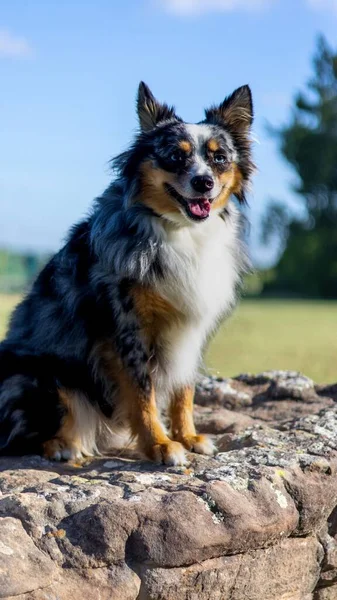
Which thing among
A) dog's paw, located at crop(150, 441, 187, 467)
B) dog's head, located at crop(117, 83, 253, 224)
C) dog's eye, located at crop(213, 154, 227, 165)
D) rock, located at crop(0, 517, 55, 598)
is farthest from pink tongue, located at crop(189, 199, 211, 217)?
rock, located at crop(0, 517, 55, 598)

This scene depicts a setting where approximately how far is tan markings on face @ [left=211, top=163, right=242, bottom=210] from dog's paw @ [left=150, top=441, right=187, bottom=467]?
139 cm

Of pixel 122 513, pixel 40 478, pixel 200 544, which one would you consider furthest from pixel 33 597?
pixel 40 478

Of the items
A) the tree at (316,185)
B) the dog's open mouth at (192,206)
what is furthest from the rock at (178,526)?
the tree at (316,185)

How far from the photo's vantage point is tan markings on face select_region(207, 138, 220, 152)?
15.9 ft

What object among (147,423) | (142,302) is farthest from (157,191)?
(147,423)

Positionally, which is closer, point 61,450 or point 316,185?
A: point 61,450

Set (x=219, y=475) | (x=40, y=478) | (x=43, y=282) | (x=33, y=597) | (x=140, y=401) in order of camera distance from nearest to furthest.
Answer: (x=33, y=597)
(x=219, y=475)
(x=40, y=478)
(x=140, y=401)
(x=43, y=282)

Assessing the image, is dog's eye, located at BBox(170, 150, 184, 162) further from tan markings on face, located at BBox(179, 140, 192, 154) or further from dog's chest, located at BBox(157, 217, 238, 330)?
dog's chest, located at BBox(157, 217, 238, 330)

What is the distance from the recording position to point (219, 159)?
193 inches

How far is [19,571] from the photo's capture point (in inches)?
122

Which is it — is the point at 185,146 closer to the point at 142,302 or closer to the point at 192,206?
the point at 192,206

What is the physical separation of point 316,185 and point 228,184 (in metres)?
33.3

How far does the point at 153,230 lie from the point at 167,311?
48 centimetres

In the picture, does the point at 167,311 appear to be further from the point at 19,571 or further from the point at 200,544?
the point at 19,571
